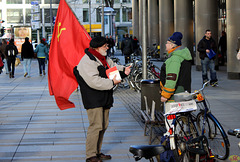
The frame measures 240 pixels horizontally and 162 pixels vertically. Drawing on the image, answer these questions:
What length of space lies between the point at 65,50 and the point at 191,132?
353 cm

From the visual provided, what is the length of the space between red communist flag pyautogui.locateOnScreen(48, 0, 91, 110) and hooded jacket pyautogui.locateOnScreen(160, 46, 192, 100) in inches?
88.0

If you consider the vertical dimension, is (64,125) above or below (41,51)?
below

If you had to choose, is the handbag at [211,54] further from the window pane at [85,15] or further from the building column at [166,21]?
the window pane at [85,15]

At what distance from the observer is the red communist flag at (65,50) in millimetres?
8336

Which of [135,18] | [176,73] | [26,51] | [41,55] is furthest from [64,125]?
[135,18]

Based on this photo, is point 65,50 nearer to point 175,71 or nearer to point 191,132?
point 175,71

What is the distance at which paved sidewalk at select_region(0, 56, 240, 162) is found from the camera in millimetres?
7352

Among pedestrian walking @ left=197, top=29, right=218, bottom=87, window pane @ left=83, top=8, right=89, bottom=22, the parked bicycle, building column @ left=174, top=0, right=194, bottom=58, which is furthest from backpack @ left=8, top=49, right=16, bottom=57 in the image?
window pane @ left=83, top=8, right=89, bottom=22

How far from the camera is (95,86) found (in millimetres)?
6266

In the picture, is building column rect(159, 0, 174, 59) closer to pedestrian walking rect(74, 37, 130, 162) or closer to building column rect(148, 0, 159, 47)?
building column rect(148, 0, 159, 47)

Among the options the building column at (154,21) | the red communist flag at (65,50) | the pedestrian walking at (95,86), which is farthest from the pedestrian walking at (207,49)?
the building column at (154,21)

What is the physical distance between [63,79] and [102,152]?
1713mm

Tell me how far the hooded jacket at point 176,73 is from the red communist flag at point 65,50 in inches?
88.0

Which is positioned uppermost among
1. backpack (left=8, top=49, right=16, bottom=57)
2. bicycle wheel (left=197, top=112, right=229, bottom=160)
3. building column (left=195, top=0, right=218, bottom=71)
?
building column (left=195, top=0, right=218, bottom=71)
